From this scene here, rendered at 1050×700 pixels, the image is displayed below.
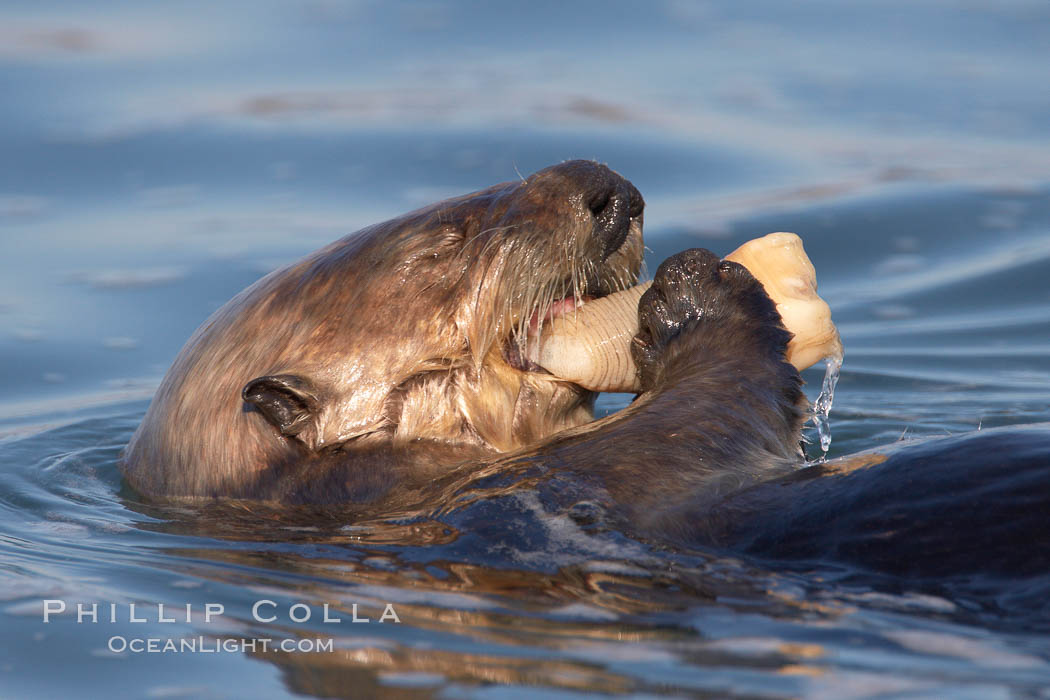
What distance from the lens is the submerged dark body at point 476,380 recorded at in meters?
3.61

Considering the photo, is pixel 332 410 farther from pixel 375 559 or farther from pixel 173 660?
pixel 173 660

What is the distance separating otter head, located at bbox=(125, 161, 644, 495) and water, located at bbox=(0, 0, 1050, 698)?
282 millimetres

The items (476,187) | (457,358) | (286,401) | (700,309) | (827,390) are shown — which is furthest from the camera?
(476,187)

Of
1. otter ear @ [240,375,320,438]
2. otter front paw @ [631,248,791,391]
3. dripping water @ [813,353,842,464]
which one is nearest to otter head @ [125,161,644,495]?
otter ear @ [240,375,320,438]

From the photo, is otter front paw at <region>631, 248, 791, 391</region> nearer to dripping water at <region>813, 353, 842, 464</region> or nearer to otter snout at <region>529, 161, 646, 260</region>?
otter snout at <region>529, 161, 646, 260</region>

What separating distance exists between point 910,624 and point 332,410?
69.9 inches

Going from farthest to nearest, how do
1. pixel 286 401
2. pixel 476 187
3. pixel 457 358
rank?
pixel 476 187
pixel 457 358
pixel 286 401

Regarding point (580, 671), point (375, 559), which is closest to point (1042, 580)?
point (580, 671)

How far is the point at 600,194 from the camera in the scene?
392 cm

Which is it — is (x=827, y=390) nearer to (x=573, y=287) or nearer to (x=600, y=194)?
(x=573, y=287)

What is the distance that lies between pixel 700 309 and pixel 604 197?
46 cm

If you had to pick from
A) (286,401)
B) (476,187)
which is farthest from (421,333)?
(476,187)

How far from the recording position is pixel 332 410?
3.88 meters

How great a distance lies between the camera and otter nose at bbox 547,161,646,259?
392 centimetres
